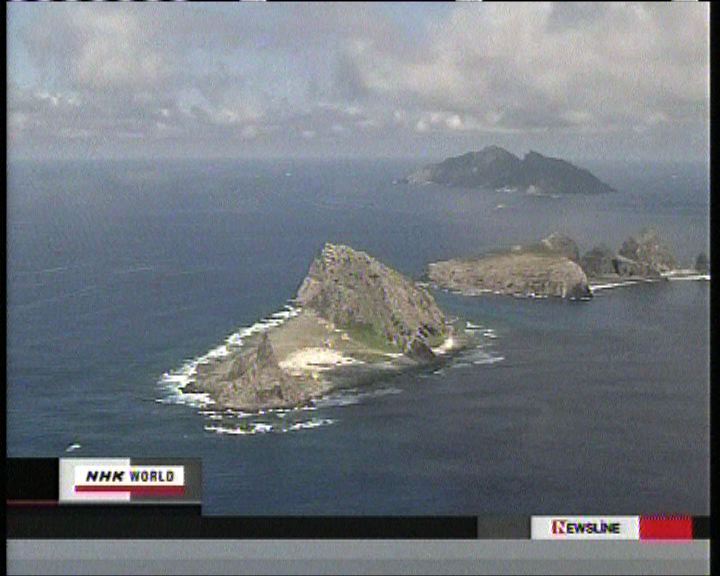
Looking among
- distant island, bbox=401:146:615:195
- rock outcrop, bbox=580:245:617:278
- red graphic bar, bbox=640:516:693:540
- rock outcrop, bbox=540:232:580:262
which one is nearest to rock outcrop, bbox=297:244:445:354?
distant island, bbox=401:146:615:195

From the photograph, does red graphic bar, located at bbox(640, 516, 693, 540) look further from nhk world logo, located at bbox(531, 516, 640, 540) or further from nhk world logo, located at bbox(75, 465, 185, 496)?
nhk world logo, located at bbox(75, 465, 185, 496)

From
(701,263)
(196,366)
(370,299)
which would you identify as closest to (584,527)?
(701,263)

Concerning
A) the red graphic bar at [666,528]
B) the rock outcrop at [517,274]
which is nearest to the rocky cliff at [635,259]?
the rock outcrop at [517,274]

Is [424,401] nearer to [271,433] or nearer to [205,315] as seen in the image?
[271,433]

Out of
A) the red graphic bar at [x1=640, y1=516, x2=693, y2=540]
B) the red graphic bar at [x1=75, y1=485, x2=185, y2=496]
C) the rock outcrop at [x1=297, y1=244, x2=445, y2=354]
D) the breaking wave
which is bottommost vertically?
the red graphic bar at [x1=640, y1=516, x2=693, y2=540]

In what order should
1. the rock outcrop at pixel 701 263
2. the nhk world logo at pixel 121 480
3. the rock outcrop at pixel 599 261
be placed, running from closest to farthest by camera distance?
the nhk world logo at pixel 121 480 < the rock outcrop at pixel 701 263 < the rock outcrop at pixel 599 261

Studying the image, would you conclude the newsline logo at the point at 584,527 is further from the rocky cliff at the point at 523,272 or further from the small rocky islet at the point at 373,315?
the rocky cliff at the point at 523,272
